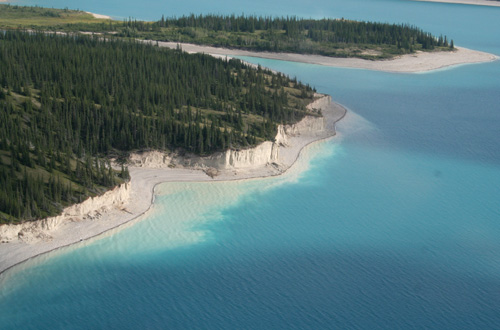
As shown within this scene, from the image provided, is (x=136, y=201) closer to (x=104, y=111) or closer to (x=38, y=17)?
(x=104, y=111)

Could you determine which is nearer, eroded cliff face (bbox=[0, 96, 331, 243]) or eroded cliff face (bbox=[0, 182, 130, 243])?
eroded cliff face (bbox=[0, 182, 130, 243])

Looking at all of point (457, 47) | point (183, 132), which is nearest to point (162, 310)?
point (183, 132)

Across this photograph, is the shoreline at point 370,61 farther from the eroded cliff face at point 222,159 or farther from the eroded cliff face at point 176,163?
the eroded cliff face at point 222,159

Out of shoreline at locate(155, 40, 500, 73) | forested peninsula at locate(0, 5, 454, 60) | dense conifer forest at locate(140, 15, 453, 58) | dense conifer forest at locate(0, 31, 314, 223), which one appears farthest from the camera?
dense conifer forest at locate(140, 15, 453, 58)

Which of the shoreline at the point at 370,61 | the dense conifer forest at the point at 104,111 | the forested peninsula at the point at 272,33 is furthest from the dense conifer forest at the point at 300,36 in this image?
the dense conifer forest at the point at 104,111

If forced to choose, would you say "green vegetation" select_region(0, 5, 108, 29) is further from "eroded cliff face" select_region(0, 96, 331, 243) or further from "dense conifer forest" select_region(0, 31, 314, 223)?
"eroded cliff face" select_region(0, 96, 331, 243)

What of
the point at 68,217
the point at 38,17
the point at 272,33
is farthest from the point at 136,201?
the point at 38,17

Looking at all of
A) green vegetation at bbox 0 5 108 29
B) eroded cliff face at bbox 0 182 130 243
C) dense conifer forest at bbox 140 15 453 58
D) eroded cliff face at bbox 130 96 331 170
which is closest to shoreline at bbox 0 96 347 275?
eroded cliff face at bbox 0 182 130 243
